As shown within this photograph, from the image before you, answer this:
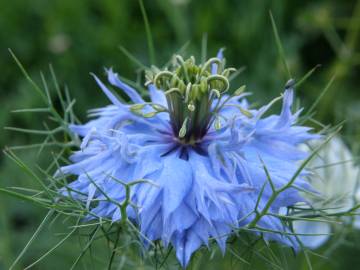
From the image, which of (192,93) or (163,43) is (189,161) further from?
(163,43)

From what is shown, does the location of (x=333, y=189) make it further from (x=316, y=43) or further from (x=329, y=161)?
(x=316, y=43)

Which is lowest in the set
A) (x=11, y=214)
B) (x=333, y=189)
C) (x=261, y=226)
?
(x=11, y=214)

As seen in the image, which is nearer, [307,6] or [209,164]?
[209,164]

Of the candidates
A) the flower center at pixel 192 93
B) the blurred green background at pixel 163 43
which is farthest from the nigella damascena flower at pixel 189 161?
the blurred green background at pixel 163 43

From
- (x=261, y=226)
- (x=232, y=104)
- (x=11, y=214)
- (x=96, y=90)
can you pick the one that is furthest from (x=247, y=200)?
(x=96, y=90)

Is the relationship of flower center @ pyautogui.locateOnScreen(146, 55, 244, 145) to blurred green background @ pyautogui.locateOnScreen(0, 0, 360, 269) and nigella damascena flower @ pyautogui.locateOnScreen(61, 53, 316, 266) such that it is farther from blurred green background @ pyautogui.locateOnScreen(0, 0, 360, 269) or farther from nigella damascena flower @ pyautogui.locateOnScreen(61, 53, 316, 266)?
blurred green background @ pyautogui.locateOnScreen(0, 0, 360, 269)

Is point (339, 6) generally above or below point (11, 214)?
above

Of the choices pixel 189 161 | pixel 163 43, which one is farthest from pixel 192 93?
pixel 163 43
